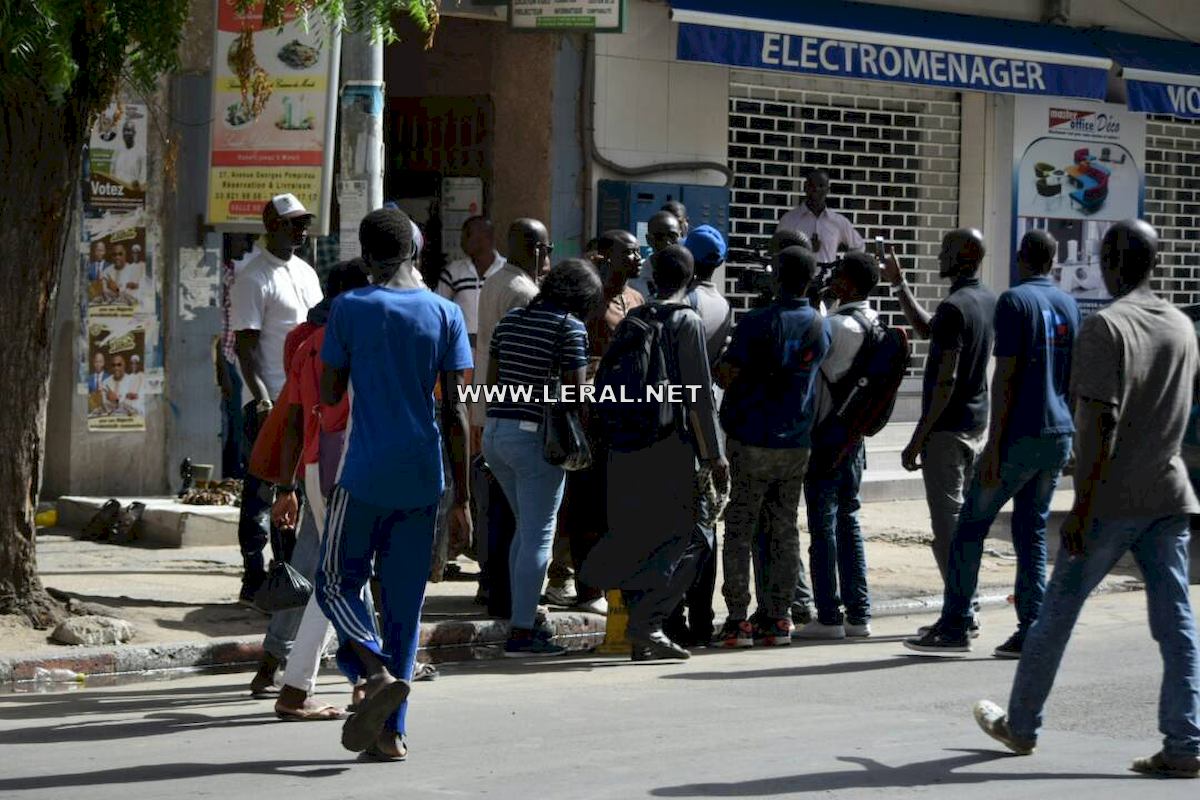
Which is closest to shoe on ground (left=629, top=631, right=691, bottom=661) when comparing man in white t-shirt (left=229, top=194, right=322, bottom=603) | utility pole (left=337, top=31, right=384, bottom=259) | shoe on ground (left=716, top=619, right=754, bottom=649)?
shoe on ground (left=716, top=619, right=754, bottom=649)

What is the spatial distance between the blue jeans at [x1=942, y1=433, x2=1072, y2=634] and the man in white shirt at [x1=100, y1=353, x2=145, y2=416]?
21.1ft

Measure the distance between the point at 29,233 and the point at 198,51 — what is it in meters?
4.94

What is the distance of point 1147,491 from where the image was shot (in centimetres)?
690

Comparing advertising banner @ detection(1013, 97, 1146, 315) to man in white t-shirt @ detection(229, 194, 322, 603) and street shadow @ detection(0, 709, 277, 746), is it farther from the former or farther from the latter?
street shadow @ detection(0, 709, 277, 746)

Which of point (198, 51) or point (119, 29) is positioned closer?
point (119, 29)

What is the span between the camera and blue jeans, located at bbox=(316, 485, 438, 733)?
6898mm

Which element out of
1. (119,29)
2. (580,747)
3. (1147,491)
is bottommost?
(580,747)

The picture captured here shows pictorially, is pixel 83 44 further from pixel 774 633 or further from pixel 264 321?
pixel 774 633

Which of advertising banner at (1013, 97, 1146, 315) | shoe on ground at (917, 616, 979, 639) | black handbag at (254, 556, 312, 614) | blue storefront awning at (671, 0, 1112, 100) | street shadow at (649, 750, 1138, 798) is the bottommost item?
street shadow at (649, 750, 1138, 798)

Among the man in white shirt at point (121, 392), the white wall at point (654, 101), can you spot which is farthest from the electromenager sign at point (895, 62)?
the man in white shirt at point (121, 392)

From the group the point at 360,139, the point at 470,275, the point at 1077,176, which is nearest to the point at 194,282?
the point at 470,275

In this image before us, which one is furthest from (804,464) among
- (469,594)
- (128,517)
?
(128,517)

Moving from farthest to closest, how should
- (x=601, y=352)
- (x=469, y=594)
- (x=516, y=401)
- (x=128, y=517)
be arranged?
(x=128, y=517)
(x=469, y=594)
(x=601, y=352)
(x=516, y=401)

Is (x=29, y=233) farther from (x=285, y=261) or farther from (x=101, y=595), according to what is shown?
(x=101, y=595)
